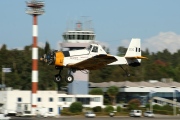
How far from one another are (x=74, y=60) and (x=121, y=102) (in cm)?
→ 9970

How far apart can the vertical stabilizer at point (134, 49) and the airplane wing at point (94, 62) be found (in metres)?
4.39

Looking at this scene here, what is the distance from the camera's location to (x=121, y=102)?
448ft

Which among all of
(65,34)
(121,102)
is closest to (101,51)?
(65,34)

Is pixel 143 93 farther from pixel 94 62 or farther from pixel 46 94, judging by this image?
pixel 94 62

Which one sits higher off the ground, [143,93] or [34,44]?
[34,44]

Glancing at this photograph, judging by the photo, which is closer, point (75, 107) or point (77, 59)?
point (77, 59)

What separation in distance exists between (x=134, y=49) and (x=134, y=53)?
42 centimetres

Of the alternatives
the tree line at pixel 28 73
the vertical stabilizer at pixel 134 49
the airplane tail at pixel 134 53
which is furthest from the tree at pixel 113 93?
the vertical stabilizer at pixel 134 49

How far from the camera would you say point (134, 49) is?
42.6 m

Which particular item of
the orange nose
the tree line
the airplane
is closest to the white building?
the tree line

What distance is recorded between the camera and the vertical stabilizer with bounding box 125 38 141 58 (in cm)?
4216

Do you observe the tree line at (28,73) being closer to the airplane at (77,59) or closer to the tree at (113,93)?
the tree at (113,93)

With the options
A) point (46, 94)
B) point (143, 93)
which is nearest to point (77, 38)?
point (46, 94)

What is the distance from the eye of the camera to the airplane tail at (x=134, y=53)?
40781 millimetres
